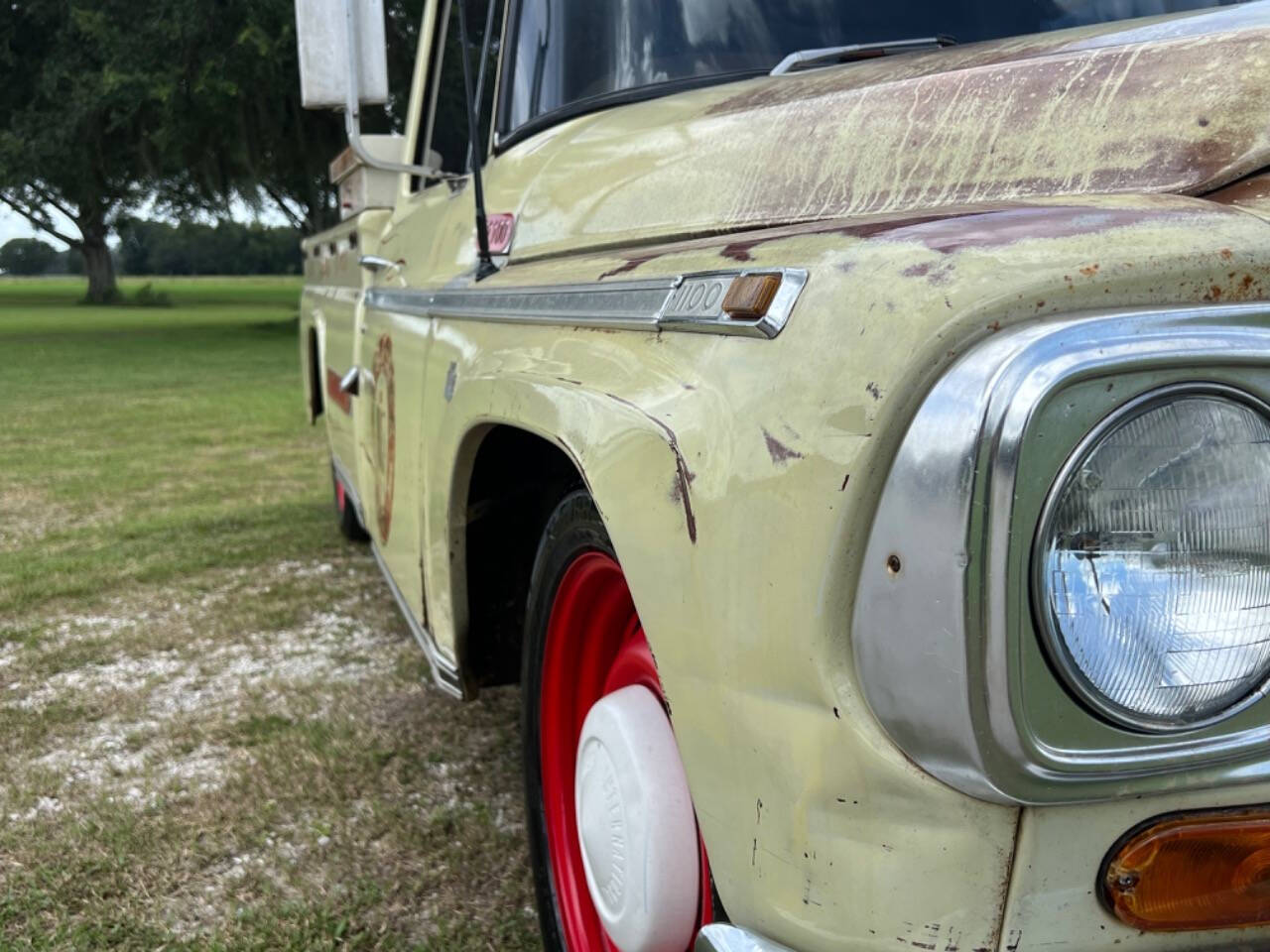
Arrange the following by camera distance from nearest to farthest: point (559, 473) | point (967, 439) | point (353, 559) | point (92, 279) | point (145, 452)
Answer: point (967, 439)
point (559, 473)
point (353, 559)
point (145, 452)
point (92, 279)

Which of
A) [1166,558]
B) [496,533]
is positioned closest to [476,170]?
[496,533]

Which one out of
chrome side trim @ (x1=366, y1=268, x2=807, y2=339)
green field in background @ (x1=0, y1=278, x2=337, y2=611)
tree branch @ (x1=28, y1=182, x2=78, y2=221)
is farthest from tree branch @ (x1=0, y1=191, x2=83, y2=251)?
chrome side trim @ (x1=366, y1=268, x2=807, y2=339)

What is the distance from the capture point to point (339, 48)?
6.98 ft

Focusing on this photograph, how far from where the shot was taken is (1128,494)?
917 mm

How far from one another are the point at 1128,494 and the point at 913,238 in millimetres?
319

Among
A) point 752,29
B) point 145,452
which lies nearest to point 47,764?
point 752,29

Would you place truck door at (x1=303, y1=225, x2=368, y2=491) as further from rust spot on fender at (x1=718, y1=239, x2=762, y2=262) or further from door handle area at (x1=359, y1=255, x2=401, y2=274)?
rust spot on fender at (x1=718, y1=239, x2=762, y2=262)

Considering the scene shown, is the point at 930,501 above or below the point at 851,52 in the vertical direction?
below

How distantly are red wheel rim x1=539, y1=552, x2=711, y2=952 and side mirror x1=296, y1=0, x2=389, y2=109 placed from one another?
110 centimetres

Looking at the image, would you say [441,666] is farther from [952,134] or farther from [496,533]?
[952,134]

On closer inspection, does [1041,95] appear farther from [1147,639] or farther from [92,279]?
[92,279]

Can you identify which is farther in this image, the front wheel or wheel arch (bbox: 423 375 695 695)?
the front wheel

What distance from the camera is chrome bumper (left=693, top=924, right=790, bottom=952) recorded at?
1.05m

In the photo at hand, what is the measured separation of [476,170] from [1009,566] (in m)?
1.34
